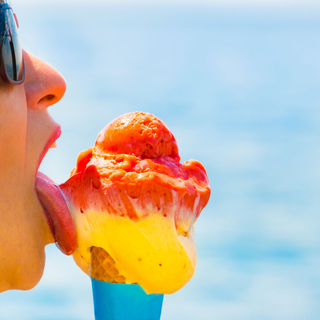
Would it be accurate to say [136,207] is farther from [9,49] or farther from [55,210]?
[9,49]

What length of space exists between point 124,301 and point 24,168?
0.48 metres

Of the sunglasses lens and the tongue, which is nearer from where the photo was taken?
the sunglasses lens

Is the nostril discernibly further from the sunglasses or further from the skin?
the sunglasses

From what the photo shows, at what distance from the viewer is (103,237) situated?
183 cm

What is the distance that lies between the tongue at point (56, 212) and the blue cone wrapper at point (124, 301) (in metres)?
0.16

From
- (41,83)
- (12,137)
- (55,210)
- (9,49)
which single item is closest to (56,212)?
(55,210)

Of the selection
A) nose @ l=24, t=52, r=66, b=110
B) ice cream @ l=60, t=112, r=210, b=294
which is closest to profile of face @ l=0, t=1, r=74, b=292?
nose @ l=24, t=52, r=66, b=110

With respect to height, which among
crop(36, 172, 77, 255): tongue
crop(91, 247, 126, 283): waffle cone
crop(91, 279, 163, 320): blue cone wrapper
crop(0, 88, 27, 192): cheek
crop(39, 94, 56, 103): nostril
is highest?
crop(39, 94, 56, 103): nostril

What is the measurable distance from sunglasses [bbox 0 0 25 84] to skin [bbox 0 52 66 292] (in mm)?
28

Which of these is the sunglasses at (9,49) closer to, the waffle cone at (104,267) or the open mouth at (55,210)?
the open mouth at (55,210)

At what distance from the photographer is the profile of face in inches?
67.5

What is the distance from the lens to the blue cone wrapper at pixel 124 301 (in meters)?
1.88

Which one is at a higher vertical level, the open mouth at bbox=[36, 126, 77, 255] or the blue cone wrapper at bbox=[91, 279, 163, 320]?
the open mouth at bbox=[36, 126, 77, 255]

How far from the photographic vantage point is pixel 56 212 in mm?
1846
